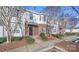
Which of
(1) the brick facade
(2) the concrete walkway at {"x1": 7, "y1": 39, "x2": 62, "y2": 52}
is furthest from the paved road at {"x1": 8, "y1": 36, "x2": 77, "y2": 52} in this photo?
(1) the brick facade

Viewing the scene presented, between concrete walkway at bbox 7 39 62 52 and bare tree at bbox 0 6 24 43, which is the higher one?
bare tree at bbox 0 6 24 43

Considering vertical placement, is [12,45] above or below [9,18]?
below

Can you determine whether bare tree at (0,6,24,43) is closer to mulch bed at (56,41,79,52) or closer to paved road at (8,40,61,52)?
paved road at (8,40,61,52)

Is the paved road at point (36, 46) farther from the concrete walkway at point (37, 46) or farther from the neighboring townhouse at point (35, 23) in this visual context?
the neighboring townhouse at point (35, 23)

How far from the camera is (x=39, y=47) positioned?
2.99m

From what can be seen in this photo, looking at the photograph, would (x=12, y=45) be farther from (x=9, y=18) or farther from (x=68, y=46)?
(x=68, y=46)

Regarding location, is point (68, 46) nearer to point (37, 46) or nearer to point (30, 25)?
point (37, 46)

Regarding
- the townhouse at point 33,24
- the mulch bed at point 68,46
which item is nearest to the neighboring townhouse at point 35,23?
the townhouse at point 33,24

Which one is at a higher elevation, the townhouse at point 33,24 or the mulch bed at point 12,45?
the townhouse at point 33,24

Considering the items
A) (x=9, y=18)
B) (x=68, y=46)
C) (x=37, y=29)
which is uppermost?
(x=9, y=18)

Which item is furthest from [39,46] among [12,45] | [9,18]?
[9,18]
